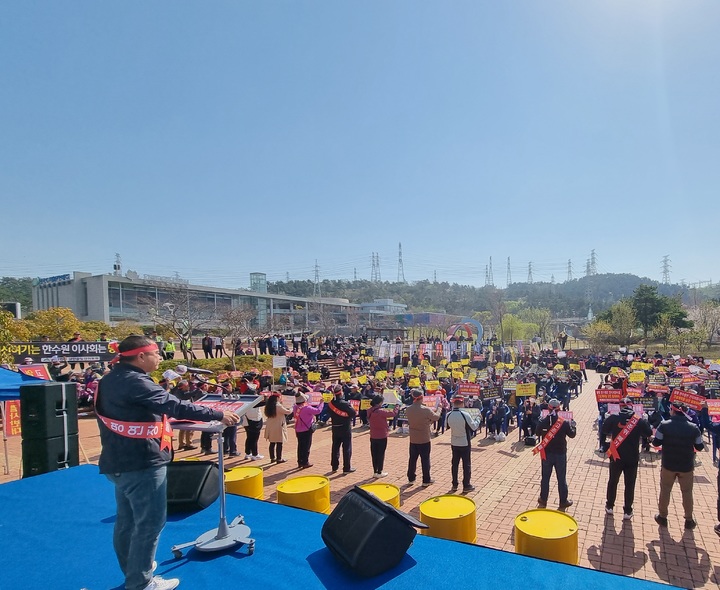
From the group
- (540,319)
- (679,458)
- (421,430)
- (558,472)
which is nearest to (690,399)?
(679,458)

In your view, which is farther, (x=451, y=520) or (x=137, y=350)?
(x=451, y=520)

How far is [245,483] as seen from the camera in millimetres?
5270

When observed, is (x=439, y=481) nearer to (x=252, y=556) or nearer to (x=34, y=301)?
(x=252, y=556)

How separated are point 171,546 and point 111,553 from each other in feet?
1.69

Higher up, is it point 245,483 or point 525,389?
point 245,483

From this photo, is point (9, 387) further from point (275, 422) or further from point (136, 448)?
point (136, 448)

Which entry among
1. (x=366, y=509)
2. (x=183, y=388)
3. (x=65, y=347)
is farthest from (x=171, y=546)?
(x=65, y=347)

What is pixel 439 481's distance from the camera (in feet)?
27.2

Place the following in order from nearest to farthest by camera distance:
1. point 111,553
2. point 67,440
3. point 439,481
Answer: point 111,553 → point 67,440 → point 439,481

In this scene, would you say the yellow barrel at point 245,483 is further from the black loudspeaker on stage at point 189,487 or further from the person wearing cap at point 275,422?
the person wearing cap at point 275,422

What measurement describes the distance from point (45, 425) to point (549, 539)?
676cm

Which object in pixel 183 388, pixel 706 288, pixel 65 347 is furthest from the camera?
pixel 706 288

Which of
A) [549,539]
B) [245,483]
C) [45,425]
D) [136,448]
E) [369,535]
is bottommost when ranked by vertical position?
[245,483]

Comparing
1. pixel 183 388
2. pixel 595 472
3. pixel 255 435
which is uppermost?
pixel 183 388
